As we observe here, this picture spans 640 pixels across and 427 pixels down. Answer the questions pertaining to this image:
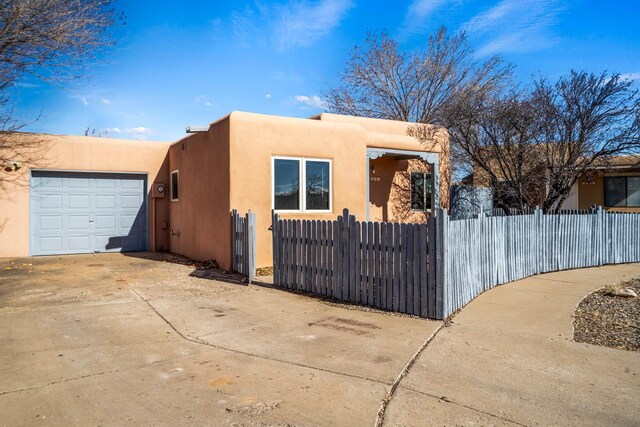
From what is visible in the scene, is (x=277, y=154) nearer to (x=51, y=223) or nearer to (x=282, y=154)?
(x=282, y=154)

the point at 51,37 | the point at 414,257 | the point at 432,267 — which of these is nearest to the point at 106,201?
→ the point at 51,37

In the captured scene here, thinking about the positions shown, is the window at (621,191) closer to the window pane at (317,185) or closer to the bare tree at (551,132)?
the bare tree at (551,132)

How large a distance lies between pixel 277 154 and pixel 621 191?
1940 cm

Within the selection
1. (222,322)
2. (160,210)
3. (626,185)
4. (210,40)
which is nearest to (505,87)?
(626,185)

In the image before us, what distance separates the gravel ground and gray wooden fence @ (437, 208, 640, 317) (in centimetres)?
151

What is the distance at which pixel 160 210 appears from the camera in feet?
46.5

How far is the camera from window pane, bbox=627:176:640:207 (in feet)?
66.9

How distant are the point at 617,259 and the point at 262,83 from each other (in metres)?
12.9

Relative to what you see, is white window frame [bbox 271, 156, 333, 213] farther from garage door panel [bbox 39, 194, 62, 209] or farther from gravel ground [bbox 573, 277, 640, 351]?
garage door panel [bbox 39, 194, 62, 209]

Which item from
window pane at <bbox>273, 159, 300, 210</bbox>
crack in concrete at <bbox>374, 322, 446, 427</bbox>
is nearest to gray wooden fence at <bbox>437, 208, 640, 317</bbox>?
crack in concrete at <bbox>374, 322, 446, 427</bbox>

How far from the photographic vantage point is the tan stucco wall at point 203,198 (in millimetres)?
9719

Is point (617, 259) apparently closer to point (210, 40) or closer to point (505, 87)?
point (210, 40)

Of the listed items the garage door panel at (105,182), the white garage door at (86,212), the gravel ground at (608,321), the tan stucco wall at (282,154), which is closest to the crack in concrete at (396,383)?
the gravel ground at (608,321)

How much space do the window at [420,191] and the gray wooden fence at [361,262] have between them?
27.2 feet
